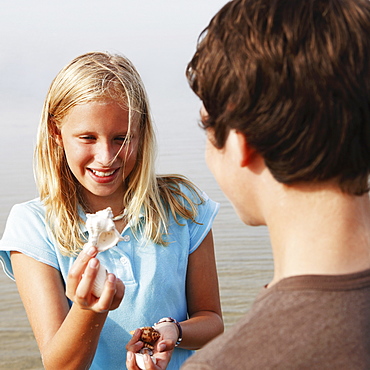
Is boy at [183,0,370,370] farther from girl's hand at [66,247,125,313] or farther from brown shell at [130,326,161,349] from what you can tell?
brown shell at [130,326,161,349]

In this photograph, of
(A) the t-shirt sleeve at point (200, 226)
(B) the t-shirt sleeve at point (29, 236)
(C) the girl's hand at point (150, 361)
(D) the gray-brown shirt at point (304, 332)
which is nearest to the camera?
(D) the gray-brown shirt at point (304, 332)

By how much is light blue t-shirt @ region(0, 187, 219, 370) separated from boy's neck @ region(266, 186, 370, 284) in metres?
1.73

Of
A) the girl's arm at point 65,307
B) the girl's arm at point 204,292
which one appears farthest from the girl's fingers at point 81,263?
the girl's arm at point 204,292

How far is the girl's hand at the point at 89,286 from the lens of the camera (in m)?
2.67

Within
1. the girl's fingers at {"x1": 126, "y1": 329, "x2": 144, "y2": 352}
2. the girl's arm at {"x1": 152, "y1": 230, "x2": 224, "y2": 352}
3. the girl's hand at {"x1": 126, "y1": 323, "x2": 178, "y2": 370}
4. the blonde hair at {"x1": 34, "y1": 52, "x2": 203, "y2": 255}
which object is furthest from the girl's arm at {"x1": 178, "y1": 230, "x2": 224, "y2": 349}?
the girl's fingers at {"x1": 126, "y1": 329, "x2": 144, "y2": 352}

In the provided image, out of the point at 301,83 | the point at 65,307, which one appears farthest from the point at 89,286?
the point at 301,83

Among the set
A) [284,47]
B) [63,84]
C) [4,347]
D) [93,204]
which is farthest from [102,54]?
[4,347]

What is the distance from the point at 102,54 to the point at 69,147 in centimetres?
64

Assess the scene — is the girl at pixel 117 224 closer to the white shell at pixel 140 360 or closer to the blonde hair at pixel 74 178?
the blonde hair at pixel 74 178

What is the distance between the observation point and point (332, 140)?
1797 millimetres

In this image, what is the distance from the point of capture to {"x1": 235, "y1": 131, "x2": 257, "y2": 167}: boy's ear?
1924mm

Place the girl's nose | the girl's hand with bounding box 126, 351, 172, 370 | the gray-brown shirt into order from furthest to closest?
the girl's nose < the girl's hand with bounding box 126, 351, 172, 370 < the gray-brown shirt

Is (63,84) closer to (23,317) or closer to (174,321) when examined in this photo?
(174,321)

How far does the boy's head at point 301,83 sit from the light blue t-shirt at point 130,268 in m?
1.81
